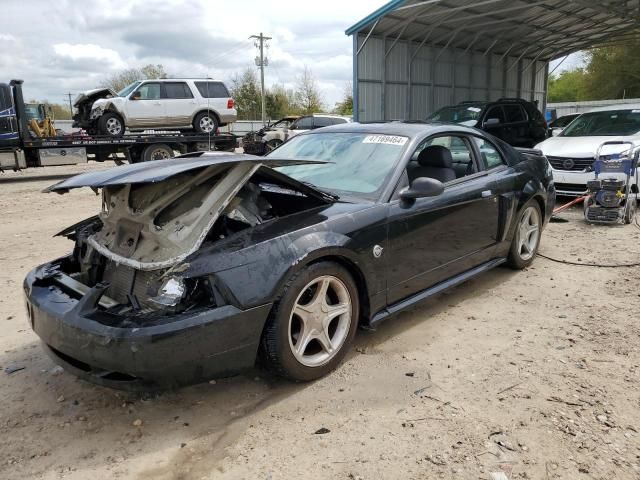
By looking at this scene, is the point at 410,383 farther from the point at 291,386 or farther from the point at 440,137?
the point at 440,137

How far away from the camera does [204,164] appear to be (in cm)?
274

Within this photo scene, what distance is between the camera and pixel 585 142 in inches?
329

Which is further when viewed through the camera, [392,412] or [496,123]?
[496,123]

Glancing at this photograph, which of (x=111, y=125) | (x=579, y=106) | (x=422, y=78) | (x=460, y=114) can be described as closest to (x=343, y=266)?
(x=460, y=114)

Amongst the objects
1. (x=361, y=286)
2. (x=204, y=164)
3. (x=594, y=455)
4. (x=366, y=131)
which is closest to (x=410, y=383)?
(x=361, y=286)

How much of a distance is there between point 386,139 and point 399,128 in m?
0.24

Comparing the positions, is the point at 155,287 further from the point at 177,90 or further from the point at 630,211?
the point at 177,90

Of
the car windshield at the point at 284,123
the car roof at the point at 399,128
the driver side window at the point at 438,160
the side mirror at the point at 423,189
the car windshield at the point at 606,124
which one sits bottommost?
the side mirror at the point at 423,189

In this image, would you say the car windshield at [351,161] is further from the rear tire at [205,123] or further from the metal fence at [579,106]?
the metal fence at [579,106]

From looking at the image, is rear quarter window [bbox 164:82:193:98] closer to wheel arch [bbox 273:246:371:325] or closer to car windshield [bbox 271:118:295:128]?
car windshield [bbox 271:118:295:128]

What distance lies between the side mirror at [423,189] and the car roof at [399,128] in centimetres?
63

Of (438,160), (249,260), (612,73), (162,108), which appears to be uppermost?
(612,73)

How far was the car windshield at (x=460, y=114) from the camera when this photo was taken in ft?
38.0

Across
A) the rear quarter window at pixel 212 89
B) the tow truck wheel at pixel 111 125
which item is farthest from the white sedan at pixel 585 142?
the tow truck wheel at pixel 111 125
